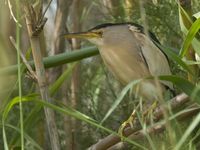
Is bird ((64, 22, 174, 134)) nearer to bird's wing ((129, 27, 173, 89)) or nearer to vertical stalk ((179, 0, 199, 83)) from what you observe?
bird's wing ((129, 27, 173, 89))

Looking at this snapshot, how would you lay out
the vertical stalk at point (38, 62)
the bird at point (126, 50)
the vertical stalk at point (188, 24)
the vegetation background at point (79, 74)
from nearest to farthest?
the vertical stalk at point (38, 62)
the vertical stalk at point (188, 24)
the vegetation background at point (79, 74)
the bird at point (126, 50)

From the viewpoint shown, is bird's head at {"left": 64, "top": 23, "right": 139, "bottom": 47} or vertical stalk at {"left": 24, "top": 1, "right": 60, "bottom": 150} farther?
bird's head at {"left": 64, "top": 23, "right": 139, "bottom": 47}

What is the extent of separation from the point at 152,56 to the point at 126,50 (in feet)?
0.25

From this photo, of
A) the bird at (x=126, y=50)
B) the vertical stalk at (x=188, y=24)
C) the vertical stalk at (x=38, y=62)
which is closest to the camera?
the vertical stalk at (x=38, y=62)

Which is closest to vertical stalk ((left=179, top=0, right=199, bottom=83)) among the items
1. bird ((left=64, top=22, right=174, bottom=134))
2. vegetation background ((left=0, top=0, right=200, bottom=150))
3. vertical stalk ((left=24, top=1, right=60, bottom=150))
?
vegetation background ((left=0, top=0, right=200, bottom=150))

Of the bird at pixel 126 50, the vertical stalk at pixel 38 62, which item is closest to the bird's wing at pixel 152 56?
the bird at pixel 126 50

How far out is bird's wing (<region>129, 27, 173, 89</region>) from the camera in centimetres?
138

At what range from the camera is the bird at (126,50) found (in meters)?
1.44

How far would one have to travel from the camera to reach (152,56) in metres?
1.43

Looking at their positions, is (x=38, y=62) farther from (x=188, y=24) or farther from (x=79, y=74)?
(x=79, y=74)

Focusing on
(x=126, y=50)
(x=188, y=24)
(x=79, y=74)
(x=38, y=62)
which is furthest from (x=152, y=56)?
(x=79, y=74)

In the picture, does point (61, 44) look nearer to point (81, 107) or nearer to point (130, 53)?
point (81, 107)

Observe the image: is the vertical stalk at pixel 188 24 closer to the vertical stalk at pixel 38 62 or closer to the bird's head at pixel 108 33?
the bird's head at pixel 108 33

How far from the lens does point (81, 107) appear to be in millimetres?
1921
